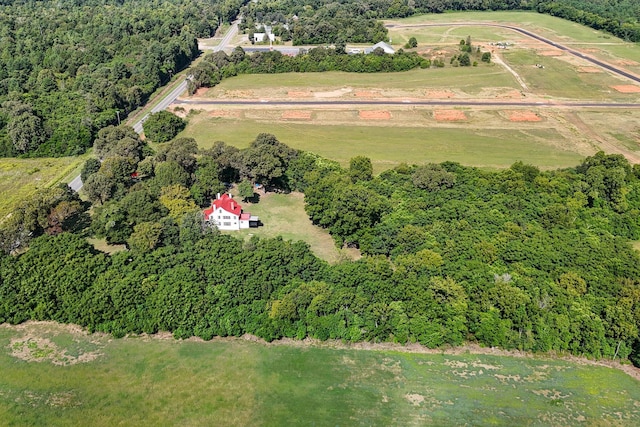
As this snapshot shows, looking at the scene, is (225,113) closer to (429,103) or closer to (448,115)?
(429,103)

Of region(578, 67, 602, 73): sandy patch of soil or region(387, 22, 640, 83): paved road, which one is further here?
region(578, 67, 602, 73): sandy patch of soil

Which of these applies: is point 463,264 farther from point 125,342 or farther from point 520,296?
point 125,342

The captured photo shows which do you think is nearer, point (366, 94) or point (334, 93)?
point (366, 94)

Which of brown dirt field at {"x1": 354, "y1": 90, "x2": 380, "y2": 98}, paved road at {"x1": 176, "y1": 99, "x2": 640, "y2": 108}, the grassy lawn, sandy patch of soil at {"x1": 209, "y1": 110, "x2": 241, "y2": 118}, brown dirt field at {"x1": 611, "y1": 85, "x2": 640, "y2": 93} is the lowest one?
the grassy lawn

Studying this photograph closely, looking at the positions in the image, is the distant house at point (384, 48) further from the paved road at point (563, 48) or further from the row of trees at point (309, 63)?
the paved road at point (563, 48)

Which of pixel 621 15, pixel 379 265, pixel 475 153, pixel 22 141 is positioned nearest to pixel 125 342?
pixel 379 265

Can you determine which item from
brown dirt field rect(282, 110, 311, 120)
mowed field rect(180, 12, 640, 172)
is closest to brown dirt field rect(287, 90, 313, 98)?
mowed field rect(180, 12, 640, 172)

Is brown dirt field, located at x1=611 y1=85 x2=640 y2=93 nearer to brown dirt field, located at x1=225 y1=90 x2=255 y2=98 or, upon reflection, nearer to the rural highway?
brown dirt field, located at x1=225 y1=90 x2=255 y2=98

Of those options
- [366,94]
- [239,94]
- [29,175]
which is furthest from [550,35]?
[29,175]
